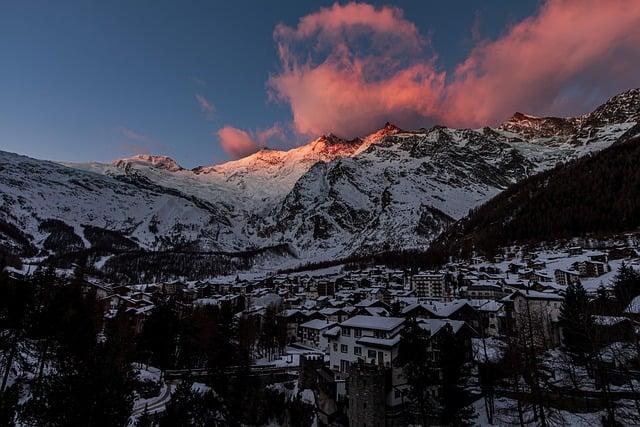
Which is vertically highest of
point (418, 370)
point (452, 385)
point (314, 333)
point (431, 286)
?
point (431, 286)

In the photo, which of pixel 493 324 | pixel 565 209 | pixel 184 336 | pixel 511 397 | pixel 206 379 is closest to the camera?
pixel 511 397

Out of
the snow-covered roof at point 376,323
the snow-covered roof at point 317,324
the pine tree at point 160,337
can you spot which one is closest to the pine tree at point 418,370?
the snow-covered roof at point 376,323

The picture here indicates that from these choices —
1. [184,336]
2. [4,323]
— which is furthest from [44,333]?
[184,336]

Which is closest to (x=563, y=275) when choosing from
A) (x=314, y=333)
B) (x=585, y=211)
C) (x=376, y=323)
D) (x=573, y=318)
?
(x=585, y=211)

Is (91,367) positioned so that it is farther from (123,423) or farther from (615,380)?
(615,380)

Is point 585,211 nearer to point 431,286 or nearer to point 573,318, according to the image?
point 431,286

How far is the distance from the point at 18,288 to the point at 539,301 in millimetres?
70179

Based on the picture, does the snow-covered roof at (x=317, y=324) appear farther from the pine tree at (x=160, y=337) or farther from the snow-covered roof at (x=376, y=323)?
the pine tree at (x=160, y=337)

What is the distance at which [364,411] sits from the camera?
34312 mm

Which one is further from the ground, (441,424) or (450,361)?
(450,361)

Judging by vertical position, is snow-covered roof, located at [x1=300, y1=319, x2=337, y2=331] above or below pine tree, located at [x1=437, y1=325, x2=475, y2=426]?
above

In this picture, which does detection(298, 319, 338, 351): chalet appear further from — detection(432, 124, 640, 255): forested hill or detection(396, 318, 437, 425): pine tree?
detection(432, 124, 640, 255): forested hill

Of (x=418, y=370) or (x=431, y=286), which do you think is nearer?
(x=418, y=370)

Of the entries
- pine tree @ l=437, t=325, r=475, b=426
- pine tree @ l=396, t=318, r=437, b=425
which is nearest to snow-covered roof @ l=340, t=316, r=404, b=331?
pine tree @ l=396, t=318, r=437, b=425
